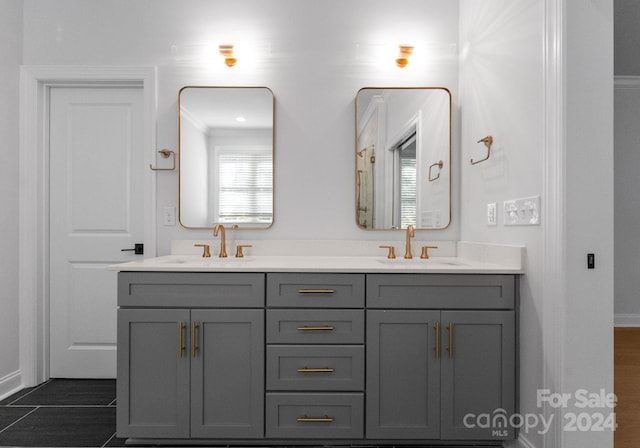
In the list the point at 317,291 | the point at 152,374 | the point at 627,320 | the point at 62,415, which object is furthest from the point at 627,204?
the point at 62,415

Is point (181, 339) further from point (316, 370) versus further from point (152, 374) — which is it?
point (316, 370)

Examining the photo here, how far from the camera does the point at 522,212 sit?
6.12ft

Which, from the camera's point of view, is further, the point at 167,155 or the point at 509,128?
the point at 167,155

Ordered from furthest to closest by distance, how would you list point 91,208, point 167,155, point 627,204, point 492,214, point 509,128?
1. point 627,204
2. point 91,208
3. point 167,155
4. point 492,214
5. point 509,128

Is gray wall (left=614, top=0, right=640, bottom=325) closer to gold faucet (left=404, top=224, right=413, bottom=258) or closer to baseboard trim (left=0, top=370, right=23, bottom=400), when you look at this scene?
gold faucet (left=404, top=224, right=413, bottom=258)

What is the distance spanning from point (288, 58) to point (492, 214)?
5.02 ft

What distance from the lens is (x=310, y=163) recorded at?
265 centimetres

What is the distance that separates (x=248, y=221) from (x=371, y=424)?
4.40ft

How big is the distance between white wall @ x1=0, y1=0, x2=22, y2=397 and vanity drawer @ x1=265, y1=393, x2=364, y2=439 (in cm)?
174

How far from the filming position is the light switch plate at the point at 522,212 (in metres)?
1.76

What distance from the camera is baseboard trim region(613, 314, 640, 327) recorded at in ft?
14.0

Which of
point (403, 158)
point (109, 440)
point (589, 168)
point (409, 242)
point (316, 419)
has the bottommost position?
point (109, 440)

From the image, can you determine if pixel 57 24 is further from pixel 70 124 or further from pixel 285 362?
pixel 285 362

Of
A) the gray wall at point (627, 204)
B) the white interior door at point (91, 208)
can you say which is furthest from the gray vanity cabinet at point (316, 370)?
the gray wall at point (627, 204)
